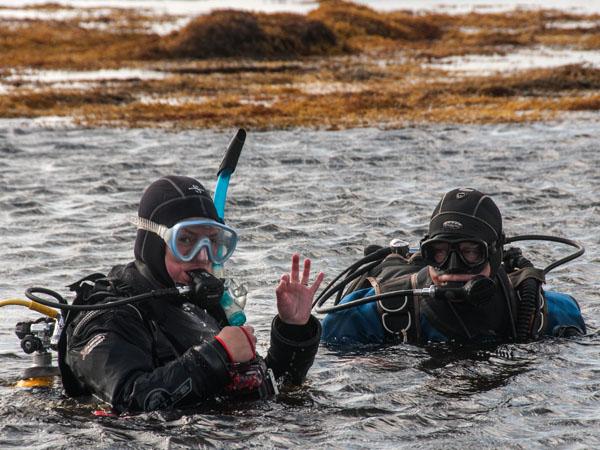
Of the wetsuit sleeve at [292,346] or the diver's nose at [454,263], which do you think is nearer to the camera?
the wetsuit sleeve at [292,346]

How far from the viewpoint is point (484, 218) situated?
7133 mm

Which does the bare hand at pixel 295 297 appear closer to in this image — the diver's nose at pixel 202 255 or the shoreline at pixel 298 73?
the diver's nose at pixel 202 255

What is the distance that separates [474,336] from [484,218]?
0.83 metres

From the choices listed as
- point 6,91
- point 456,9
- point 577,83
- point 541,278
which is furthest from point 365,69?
point 456,9

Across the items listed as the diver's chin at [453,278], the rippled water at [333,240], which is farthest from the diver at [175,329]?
the diver's chin at [453,278]

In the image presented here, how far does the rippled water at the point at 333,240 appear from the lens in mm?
5801

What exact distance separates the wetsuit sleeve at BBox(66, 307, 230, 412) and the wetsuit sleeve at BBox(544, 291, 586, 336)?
9.93ft

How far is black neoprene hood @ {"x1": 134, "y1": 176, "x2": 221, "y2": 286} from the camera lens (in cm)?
559

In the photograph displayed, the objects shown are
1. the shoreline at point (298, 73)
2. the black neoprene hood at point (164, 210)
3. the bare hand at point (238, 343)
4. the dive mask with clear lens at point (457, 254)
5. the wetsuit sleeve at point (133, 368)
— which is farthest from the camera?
the shoreline at point (298, 73)

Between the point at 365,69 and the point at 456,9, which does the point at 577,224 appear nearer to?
the point at 365,69

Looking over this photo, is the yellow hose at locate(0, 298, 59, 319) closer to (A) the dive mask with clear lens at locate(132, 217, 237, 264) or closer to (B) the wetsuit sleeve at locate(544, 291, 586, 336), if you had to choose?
(A) the dive mask with clear lens at locate(132, 217, 237, 264)

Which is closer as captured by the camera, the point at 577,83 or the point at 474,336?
the point at 474,336

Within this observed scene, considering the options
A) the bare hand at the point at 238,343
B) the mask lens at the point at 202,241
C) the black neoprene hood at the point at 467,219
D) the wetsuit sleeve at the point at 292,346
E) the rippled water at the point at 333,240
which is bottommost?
the rippled water at the point at 333,240

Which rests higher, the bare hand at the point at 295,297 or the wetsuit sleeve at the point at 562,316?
the bare hand at the point at 295,297
